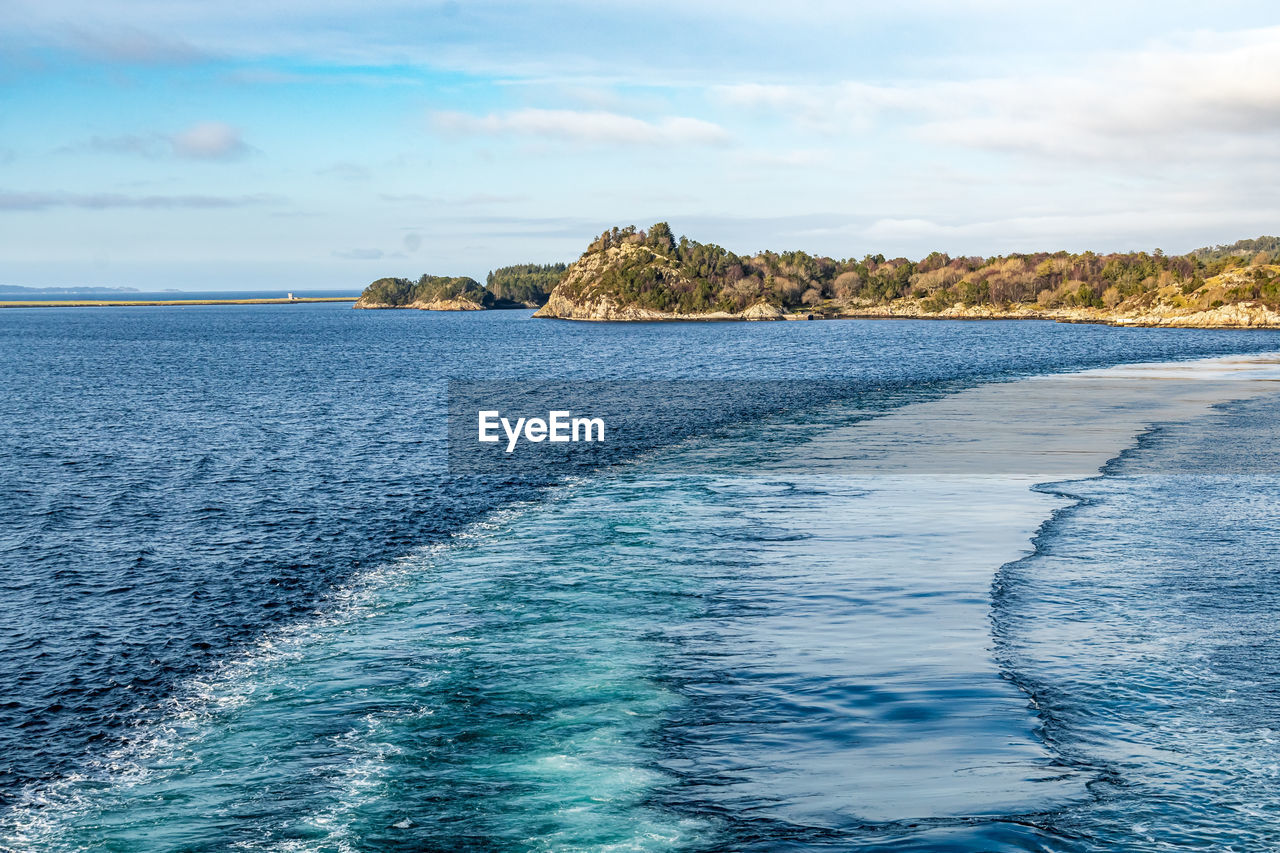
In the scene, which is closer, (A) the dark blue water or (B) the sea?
(A) the dark blue water

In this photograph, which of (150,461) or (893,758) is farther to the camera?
(150,461)

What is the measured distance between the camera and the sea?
1397 cm

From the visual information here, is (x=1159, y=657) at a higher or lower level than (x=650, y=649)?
higher

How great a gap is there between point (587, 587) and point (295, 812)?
12.4 meters

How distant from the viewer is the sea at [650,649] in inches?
550

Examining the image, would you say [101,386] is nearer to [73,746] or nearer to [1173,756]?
[73,746]

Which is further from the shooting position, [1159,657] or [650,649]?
[650,649]

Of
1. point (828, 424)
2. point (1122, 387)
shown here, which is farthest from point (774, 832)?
point (1122, 387)

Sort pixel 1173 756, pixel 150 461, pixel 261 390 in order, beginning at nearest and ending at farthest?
pixel 1173 756 < pixel 150 461 < pixel 261 390

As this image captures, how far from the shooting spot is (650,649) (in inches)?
821

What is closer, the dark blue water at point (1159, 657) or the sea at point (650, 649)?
the dark blue water at point (1159, 657)

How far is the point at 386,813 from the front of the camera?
14086 mm

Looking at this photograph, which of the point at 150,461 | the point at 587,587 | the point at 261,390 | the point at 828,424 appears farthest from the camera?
the point at 261,390

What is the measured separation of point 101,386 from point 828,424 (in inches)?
2762
